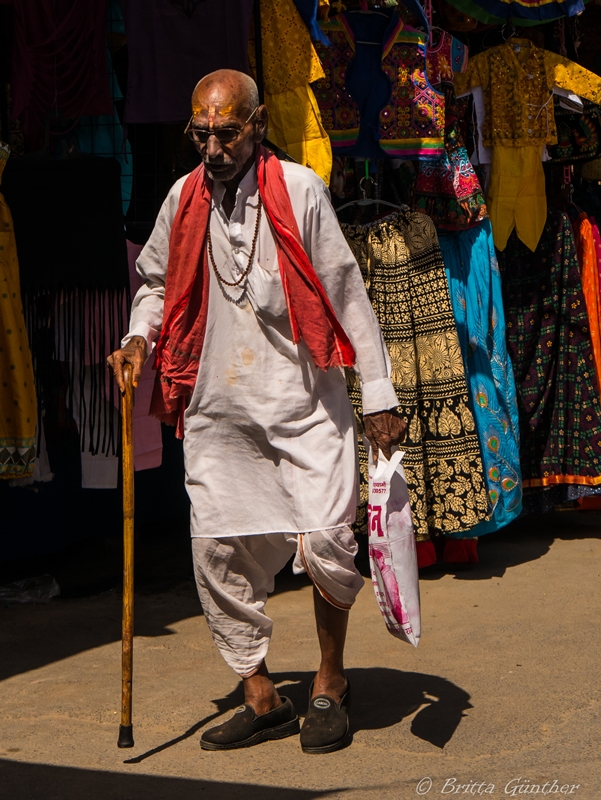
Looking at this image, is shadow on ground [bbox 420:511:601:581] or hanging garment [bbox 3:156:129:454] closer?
hanging garment [bbox 3:156:129:454]

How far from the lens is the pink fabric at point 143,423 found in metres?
4.90

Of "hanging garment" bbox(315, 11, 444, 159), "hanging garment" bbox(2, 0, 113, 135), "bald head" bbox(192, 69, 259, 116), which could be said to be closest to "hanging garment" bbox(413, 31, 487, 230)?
"hanging garment" bbox(315, 11, 444, 159)

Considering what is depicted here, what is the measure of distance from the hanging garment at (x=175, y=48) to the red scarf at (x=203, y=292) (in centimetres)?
134

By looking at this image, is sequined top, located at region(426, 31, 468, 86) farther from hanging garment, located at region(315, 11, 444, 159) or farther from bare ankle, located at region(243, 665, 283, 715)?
bare ankle, located at region(243, 665, 283, 715)

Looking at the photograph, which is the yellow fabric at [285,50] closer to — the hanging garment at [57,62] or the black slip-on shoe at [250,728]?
the hanging garment at [57,62]

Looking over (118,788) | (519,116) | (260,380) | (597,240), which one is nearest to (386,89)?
(519,116)

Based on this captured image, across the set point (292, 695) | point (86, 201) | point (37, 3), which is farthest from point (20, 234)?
point (292, 695)

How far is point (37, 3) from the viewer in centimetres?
459

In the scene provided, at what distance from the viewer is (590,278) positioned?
6.23 metres

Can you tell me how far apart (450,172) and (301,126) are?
1029 millimetres

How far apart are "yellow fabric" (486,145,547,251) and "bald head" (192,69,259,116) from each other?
108 inches

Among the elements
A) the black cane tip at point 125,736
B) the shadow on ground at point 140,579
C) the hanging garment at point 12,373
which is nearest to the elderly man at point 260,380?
the black cane tip at point 125,736

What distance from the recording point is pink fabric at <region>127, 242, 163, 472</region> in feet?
16.1

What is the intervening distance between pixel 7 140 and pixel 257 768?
3.00 m
